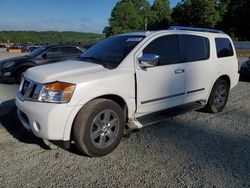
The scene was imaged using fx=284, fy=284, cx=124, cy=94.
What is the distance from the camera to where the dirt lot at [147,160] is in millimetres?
3275

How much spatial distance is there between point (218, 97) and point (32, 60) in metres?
6.78

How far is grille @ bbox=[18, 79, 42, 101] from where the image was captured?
3.75 metres

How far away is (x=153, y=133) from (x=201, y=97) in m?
1.37

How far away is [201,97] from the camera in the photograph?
5.48m

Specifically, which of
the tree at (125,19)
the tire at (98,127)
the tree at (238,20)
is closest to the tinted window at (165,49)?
the tire at (98,127)

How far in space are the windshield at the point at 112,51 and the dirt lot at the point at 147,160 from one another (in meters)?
1.26

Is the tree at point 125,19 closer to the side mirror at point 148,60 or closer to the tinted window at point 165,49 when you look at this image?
the tinted window at point 165,49

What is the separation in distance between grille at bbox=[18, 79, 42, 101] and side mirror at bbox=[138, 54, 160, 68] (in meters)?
1.50

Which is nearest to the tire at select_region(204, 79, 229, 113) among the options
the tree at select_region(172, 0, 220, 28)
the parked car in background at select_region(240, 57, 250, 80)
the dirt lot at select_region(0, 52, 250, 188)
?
the dirt lot at select_region(0, 52, 250, 188)

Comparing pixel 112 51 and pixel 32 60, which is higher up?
pixel 112 51

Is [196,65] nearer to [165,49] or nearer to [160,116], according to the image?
[165,49]

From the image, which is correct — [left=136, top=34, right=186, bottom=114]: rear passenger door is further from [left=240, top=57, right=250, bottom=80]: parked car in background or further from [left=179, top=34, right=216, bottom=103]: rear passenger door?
[left=240, top=57, right=250, bottom=80]: parked car in background

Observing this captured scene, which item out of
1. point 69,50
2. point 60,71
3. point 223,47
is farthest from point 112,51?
point 69,50

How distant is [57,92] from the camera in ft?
11.9
